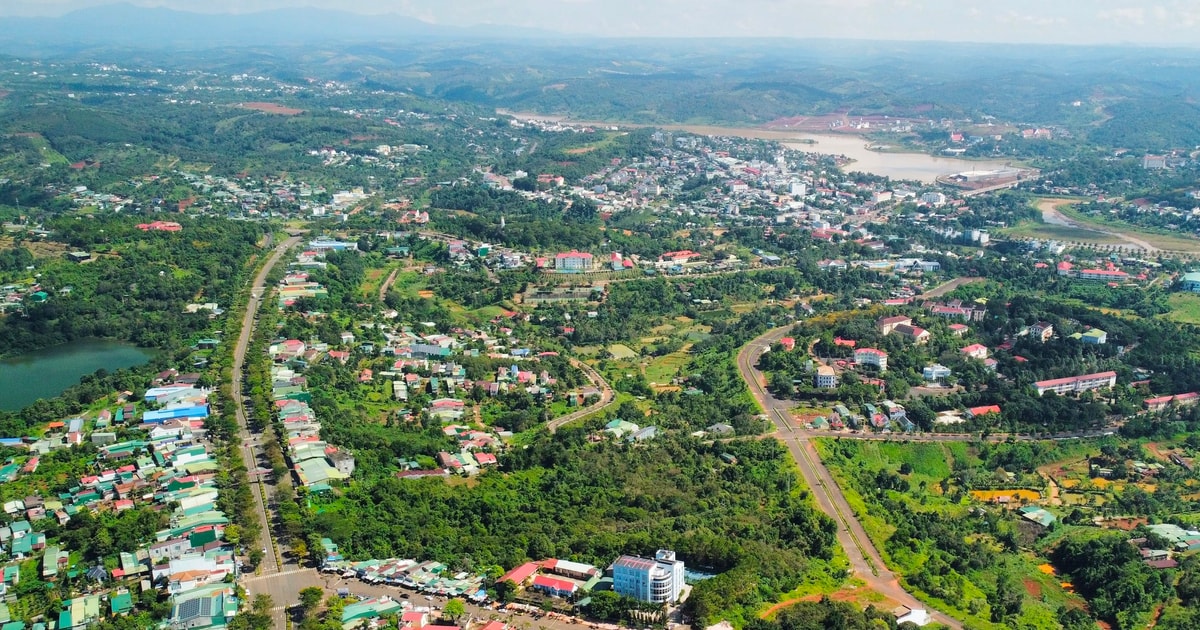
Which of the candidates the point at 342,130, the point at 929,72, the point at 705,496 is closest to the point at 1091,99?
the point at 929,72

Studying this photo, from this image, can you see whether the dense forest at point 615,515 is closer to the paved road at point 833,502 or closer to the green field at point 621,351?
the paved road at point 833,502

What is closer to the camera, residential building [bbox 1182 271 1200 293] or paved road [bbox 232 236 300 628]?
paved road [bbox 232 236 300 628]

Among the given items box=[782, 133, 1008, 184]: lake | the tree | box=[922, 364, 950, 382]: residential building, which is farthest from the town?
box=[782, 133, 1008, 184]: lake

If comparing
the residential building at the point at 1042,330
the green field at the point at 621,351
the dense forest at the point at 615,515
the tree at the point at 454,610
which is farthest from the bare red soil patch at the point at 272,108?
the tree at the point at 454,610

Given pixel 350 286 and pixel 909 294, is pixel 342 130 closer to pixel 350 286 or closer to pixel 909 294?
pixel 350 286

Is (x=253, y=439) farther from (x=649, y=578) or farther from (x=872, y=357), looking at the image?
(x=872, y=357)

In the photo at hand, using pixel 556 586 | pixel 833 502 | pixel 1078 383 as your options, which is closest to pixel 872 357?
pixel 1078 383

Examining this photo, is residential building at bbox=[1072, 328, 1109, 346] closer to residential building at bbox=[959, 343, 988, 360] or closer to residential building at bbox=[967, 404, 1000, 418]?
→ residential building at bbox=[959, 343, 988, 360]
